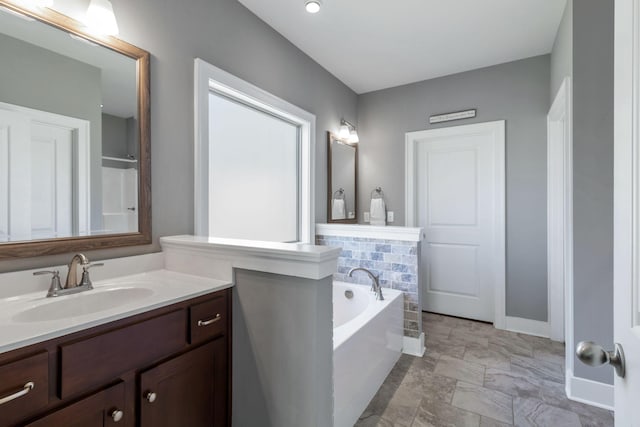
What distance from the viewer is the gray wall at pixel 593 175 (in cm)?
171

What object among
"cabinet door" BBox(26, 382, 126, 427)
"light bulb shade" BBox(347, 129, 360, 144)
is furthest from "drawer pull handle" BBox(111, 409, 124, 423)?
"light bulb shade" BBox(347, 129, 360, 144)

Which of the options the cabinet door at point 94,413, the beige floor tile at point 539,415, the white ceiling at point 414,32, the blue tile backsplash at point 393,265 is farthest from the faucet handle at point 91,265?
the beige floor tile at point 539,415

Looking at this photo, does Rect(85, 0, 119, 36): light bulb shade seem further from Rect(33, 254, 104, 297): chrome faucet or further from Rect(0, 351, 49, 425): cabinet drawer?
Rect(0, 351, 49, 425): cabinet drawer

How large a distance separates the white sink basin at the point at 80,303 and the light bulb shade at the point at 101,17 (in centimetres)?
113

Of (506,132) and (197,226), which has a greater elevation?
(506,132)

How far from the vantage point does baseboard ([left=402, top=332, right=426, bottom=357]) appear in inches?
96.3

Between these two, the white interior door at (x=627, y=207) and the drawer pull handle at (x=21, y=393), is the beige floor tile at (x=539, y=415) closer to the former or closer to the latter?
the white interior door at (x=627, y=207)

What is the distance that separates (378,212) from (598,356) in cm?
297

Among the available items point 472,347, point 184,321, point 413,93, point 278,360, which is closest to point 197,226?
point 184,321

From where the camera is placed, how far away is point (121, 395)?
97cm

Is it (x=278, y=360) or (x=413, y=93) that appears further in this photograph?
(x=413, y=93)

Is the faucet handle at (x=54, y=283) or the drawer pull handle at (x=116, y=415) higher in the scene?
the faucet handle at (x=54, y=283)

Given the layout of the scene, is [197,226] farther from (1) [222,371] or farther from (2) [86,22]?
(2) [86,22]

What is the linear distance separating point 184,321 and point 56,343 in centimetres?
39
